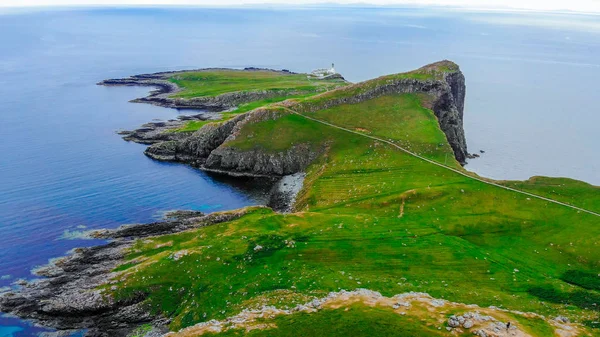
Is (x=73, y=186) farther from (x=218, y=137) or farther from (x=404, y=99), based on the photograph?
(x=404, y=99)

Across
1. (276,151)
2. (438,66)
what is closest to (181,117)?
(276,151)

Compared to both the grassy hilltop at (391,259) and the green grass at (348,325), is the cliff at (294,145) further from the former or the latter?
the green grass at (348,325)

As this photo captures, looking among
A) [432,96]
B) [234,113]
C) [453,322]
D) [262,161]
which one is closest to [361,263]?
[453,322]

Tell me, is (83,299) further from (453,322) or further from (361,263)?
(453,322)

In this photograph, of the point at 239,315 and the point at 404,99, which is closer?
the point at 239,315

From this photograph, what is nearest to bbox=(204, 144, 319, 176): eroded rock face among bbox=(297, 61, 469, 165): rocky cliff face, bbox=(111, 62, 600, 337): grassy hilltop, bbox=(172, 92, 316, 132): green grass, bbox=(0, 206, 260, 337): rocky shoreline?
bbox=(111, 62, 600, 337): grassy hilltop

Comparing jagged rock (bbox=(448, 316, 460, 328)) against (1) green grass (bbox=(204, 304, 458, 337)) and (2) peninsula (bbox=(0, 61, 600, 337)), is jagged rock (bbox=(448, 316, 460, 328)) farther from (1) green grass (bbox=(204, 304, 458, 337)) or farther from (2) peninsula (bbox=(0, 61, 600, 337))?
(1) green grass (bbox=(204, 304, 458, 337))
